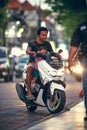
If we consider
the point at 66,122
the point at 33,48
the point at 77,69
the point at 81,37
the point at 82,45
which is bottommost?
the point at 77,69

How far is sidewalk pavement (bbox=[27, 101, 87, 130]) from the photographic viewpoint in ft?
35.8

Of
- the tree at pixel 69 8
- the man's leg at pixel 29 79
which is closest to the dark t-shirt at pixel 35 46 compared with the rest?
the man's leg at pixel 29 79

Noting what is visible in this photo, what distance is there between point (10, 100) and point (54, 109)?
4309 mm

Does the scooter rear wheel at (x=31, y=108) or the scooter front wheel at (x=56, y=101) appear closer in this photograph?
the scooter front wheel at (x=56, y=101)

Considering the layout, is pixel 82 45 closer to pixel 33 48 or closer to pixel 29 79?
pixel 33 48

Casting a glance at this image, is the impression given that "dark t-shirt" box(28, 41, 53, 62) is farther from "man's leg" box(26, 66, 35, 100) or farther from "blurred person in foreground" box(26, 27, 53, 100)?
"man's leg" box(26, 66, 35, 100)

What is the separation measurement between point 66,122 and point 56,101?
148 cm

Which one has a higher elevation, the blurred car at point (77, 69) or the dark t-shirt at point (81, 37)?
the dark t-shirt at point (81, 37)

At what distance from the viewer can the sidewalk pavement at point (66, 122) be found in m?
10.9

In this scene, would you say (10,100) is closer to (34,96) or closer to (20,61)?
(34,96)

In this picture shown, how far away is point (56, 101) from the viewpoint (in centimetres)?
1314

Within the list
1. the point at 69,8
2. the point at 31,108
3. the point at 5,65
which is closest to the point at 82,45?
the point at 31,108

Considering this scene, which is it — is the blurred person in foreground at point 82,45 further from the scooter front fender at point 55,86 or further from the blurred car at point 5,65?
the blurred car at point 5,65

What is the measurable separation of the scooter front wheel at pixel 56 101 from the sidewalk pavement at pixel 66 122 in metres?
0.16
